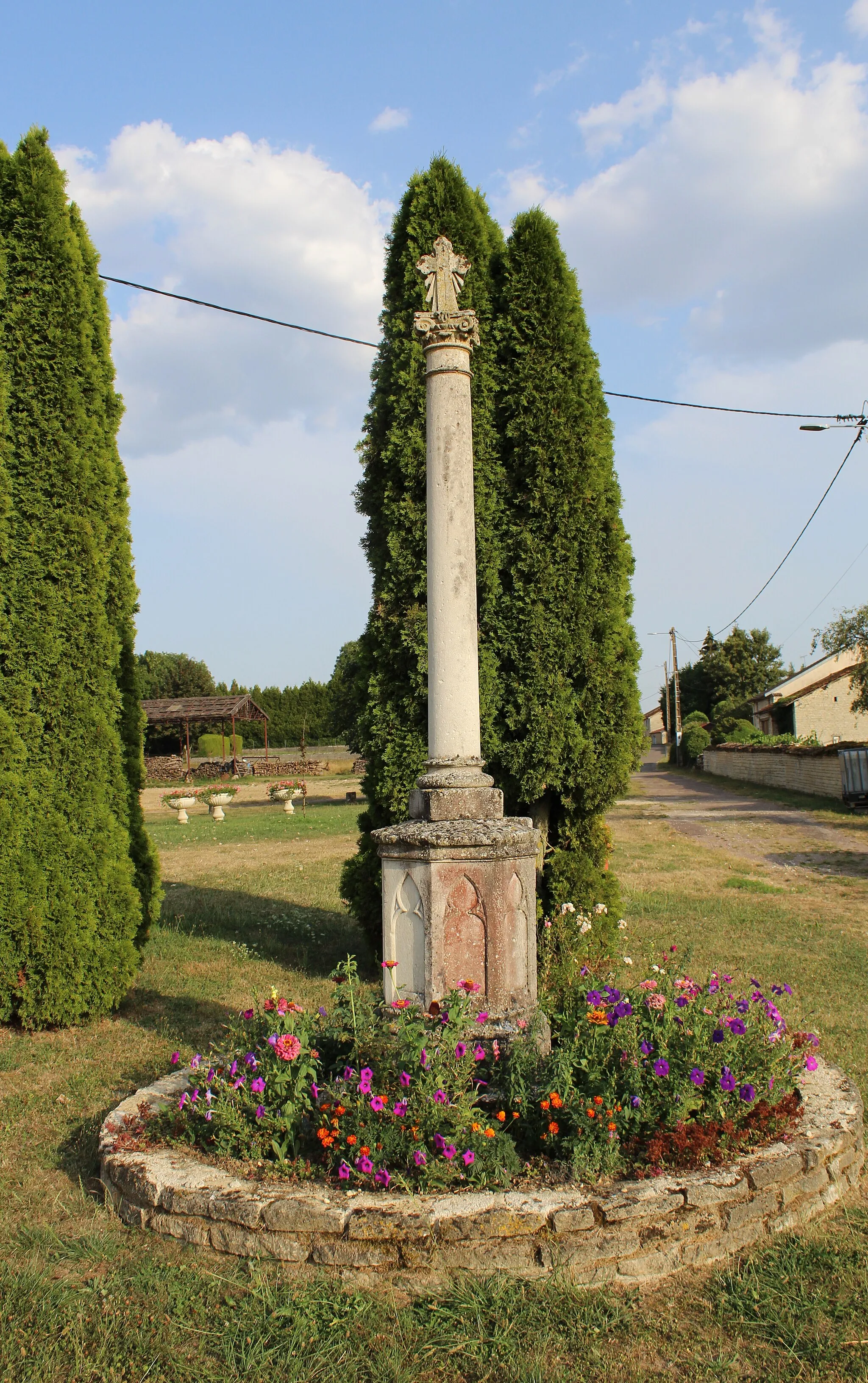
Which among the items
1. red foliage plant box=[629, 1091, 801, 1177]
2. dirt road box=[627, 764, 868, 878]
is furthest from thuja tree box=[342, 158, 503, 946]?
dirt road box=[627, 764, 868, 878]

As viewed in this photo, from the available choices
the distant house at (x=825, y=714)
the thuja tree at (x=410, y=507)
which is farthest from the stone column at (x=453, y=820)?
the distant house at (x=825, y=714)

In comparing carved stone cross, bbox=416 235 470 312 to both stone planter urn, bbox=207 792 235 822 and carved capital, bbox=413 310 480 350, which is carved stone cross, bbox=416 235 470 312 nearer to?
carved capital, bbox=413 310 480 350

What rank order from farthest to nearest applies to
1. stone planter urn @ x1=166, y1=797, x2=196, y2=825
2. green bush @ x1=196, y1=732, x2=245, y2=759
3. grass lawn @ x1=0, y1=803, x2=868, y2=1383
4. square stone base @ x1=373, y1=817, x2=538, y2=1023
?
green bush @ x1=196, y1=732, x2=245, y2=759 → stone planter urn @ x1=166, y1=797, x2=196, y2=825 → square stone base @ x1=373, y1=817, x2=538, y2=1023 → grass lawn @ x1=0, y1=803, x2=868, y2=1383

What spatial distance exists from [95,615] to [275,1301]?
434 centimetres

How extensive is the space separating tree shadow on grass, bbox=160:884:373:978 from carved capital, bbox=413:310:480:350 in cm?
462

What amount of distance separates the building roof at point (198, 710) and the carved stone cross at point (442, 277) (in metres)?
34.7

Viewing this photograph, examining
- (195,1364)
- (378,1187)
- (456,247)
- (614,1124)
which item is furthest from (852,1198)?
(456,247)

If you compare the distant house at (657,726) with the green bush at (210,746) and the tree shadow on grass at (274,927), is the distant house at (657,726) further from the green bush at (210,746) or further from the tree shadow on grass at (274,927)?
the tree shadow on grass at (274,927)

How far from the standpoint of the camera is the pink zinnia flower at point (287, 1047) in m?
3.46

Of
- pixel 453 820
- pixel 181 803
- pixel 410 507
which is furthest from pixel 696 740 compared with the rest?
pixel 453 820

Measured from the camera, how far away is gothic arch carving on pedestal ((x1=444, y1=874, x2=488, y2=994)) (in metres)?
4.03

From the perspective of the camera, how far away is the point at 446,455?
15.1 ft

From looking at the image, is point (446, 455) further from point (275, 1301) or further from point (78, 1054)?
point (78, 1054)

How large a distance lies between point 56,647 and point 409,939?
3154 mm
